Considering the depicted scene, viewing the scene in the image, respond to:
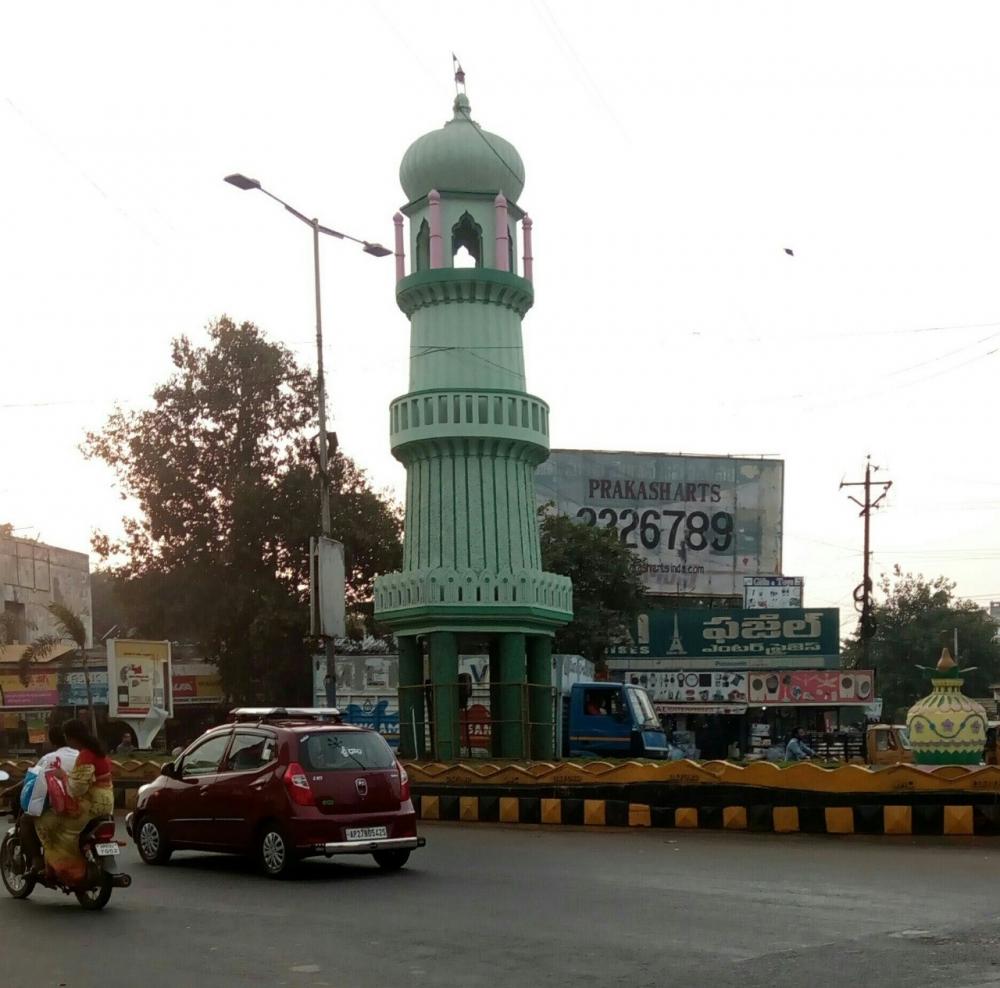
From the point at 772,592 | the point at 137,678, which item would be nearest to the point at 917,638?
the point at 772,592

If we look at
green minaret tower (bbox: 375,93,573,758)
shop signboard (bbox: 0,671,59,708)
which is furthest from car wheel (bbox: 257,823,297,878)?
shop signboard (bbox: 0,671,59,708)

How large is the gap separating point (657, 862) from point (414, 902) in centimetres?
401

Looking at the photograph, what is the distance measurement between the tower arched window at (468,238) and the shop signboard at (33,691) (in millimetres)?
28597

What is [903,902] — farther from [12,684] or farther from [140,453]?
[12,684]

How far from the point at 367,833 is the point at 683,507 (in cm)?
4556

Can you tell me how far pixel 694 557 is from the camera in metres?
58.5

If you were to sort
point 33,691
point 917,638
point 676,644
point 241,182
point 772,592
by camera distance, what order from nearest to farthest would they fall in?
point 241,182 → point 33,691 → point 676,644 → point 772,592 → point 917,638

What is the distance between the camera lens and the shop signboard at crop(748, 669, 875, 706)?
1829 inches

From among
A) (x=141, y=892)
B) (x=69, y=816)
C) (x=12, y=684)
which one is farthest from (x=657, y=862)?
(x=12, y=684)

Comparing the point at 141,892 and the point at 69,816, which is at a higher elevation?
the point at 69,816

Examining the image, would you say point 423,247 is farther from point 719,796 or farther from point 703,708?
point 703,708

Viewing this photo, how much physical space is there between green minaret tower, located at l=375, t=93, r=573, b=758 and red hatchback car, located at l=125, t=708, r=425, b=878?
1211 centimetres

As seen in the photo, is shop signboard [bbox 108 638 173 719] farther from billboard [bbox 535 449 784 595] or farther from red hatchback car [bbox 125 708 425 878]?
billboard [bbox 535 449 784 595]

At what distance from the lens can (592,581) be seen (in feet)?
171
